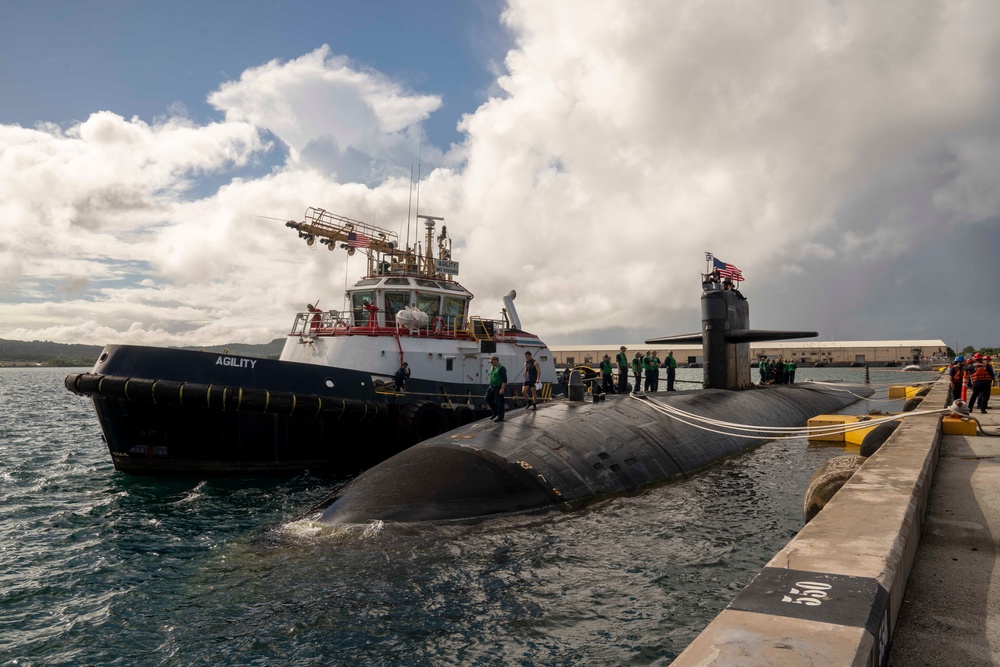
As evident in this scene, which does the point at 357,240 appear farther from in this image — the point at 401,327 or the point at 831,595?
the point at 831,595

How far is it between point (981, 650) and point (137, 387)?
15.5 m

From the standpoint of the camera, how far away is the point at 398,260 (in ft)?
80.3

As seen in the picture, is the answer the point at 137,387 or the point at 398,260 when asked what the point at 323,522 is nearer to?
the point at 137,387

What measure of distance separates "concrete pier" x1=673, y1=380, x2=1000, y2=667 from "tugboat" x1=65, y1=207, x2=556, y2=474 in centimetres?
1248

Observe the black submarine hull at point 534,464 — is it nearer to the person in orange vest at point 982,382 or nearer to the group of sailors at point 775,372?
the person in orange vest at point 982,382

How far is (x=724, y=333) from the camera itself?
70.0 ft

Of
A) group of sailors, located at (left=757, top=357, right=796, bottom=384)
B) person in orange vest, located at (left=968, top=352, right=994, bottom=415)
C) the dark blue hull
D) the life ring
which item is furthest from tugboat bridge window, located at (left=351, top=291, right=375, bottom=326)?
group of sailors, located at (left=757, top=357, right=796, bottom=384)

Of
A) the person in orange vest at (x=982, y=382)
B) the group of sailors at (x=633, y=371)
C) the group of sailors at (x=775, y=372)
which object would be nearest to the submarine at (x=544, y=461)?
the group of sailors at (x=633, y=371)

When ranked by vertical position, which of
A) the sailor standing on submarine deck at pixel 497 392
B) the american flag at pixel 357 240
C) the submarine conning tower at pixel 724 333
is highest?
the american flag at pixel 357 240

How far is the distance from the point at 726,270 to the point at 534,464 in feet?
42.1

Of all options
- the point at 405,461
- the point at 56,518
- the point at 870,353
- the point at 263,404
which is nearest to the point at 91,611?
the point at 405,461

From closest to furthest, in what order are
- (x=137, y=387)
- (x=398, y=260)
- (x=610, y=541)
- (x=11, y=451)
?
(x=610, y=541) < (x=137, y=387) < (x=11, y=451) < (x=398, y=260)

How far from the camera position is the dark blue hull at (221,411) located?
14.9 meters

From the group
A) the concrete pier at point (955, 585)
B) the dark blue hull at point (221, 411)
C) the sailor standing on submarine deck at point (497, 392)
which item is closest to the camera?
the concrete pier at point (955, 585)
